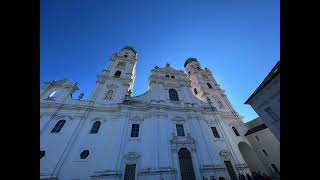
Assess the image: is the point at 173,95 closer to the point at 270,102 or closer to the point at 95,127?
the point at 95,127

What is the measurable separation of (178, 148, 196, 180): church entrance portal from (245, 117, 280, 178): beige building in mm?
11047

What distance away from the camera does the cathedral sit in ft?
52.0

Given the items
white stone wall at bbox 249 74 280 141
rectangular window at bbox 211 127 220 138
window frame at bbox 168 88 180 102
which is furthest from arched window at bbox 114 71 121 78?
white stone wall at bbox 249 74 280 141

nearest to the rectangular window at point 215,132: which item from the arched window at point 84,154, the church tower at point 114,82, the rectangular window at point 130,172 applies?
the rectangular window at point 130,172

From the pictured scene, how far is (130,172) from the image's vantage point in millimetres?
16234

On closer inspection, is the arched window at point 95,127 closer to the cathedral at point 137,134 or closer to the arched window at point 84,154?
the cathedral at point 137,134

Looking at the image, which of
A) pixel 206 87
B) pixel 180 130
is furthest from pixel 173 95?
pixel 206 87

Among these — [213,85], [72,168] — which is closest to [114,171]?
[72,168]

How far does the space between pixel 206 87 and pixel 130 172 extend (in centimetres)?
2201

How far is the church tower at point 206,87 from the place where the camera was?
28.3 m

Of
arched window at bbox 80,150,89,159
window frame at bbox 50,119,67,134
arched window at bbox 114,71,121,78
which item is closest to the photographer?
arched window at bbox 80,150,89,159

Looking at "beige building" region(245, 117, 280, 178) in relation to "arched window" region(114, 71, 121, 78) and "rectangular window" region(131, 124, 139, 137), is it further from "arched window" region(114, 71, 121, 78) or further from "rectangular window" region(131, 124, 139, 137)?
"arched window" region(114, 71, 121, 78)

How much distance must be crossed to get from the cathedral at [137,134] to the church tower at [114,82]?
5.8 inches
